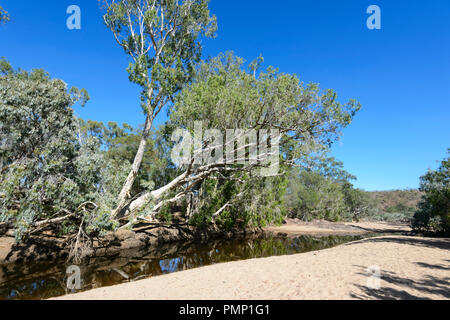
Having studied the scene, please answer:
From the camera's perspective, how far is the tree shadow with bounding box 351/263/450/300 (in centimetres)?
413

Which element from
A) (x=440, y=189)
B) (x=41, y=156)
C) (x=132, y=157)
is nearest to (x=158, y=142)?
(x=132, y=157)

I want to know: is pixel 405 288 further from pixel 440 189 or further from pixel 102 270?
pixel 440 189

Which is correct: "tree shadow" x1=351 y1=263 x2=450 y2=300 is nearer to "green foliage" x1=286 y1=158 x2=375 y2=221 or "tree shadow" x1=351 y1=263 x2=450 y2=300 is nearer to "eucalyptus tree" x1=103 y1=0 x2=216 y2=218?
"eucalyptus tree" x1=103 y1=0 x2=216 y2=218

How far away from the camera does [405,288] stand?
4.63m

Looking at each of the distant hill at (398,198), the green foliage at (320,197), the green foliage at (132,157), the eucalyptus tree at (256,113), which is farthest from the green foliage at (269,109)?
the distant hill at (398,198)

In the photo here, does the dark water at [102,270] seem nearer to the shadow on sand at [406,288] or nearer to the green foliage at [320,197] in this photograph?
the shadow on sand at [406,288]

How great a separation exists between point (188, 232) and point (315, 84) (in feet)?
48.0

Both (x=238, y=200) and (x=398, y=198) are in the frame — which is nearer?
(x=238, y=200)

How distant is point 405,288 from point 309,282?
204cm

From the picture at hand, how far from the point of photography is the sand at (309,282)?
436 cm

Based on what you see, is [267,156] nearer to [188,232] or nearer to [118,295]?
[188,232]

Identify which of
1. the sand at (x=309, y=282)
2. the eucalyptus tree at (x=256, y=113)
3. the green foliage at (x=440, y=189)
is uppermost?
the eucalyptus tree at (x=256, y=113)

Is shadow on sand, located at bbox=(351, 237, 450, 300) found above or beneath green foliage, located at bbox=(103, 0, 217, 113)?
beneath

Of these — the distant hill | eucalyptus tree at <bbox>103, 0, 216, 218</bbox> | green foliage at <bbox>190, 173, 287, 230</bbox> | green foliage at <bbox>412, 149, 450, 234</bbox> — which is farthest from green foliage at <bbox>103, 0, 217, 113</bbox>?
the distant hill
